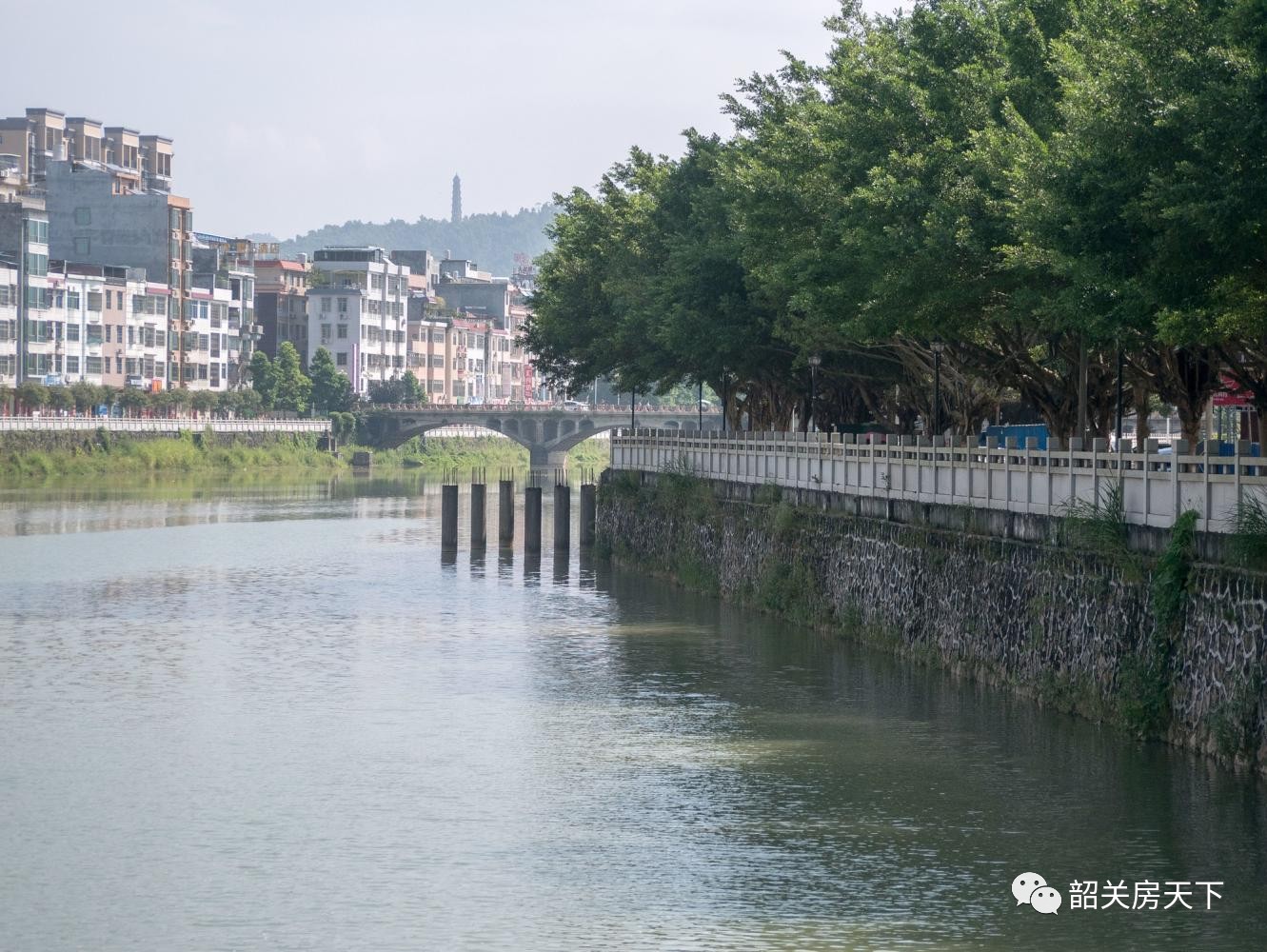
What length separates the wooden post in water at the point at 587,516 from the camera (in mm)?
75688

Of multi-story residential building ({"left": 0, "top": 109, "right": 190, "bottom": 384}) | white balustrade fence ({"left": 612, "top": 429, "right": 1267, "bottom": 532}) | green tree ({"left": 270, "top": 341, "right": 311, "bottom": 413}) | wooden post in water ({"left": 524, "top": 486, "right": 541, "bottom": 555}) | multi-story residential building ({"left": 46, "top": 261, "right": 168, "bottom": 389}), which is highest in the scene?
multi-story residential building ({"left": 0, "top": 109, "right": 190, "bottom": 384})

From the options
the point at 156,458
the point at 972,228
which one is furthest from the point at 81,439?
the point at 972,228

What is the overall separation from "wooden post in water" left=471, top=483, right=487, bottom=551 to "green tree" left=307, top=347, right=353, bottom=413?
9604 centimetres

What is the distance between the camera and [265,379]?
169375 mm

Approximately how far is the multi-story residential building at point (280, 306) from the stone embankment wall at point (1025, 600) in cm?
13824

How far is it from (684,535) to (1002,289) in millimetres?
20480

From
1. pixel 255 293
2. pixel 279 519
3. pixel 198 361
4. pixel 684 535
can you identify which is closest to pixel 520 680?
pixel 684 535

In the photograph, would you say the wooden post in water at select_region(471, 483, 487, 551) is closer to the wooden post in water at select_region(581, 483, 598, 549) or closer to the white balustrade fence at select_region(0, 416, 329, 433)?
the wooden post in water at select_region(581, 483, 598, 549)

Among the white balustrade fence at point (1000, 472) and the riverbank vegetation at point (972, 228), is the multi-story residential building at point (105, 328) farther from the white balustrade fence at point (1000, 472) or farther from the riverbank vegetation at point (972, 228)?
the white balustrade fence at point (1000, 472)

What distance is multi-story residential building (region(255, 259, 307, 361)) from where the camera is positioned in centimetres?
19175

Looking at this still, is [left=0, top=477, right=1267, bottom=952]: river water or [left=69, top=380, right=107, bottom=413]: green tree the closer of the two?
[left=0, top=477, right=1267, bottom=952]: river water

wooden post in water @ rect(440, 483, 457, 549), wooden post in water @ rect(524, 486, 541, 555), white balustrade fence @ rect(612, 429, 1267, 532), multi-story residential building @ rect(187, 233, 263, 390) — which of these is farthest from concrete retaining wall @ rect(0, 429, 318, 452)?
white balustrade fence @ rect(612, 429, 1267, 532)

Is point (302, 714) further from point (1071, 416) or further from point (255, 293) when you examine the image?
point (255, 293)

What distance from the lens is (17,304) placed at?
139500 mm
